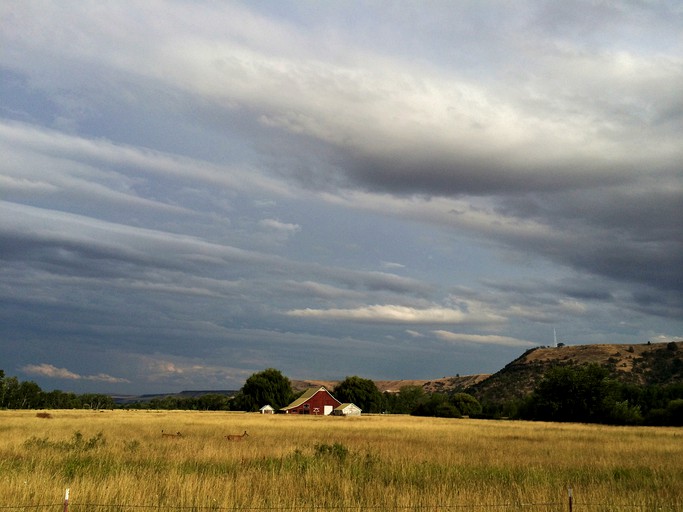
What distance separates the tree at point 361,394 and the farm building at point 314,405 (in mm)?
12542

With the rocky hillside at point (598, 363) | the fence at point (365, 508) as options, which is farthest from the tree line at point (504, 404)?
the fence at point (365, 508)

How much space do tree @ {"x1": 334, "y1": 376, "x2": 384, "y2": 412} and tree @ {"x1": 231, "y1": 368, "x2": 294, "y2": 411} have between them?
10776 millimetres

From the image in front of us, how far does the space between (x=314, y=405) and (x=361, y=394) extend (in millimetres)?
17838

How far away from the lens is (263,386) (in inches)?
4225

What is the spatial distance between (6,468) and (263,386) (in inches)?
3743

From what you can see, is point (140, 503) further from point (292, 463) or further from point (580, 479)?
point (580, 479)

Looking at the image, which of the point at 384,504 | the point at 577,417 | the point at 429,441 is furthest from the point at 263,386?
the point at 384,504

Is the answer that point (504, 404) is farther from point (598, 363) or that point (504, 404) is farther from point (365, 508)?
point (365, 508)

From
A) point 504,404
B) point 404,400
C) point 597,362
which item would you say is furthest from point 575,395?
point 404,400

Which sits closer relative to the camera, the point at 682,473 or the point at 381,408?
the point at 682,473

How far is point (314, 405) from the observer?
9831 centimetres

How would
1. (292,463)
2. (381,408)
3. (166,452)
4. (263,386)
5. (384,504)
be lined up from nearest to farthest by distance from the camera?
(384,504) < (292,463) < (166,452) < (263,386) < (381,408)

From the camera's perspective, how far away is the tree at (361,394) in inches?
4469

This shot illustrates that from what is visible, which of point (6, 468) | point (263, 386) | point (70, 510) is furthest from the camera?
point (263, 386)
